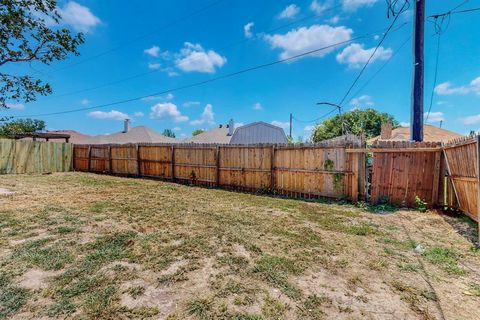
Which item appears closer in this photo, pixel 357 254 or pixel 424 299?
pixel 424 299

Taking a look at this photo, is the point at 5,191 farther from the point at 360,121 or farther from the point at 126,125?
the point at 360,121

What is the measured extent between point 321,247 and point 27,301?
11.2 ft

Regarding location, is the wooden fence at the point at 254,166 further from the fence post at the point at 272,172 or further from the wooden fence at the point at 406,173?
the wooden fence at the point at 406,173

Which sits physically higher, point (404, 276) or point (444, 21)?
point (444, 21)

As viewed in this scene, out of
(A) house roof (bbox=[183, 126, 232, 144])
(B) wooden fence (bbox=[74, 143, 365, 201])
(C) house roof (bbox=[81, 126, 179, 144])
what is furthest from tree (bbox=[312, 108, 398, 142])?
(B) wooden fence (bbox=[74, 143, 365, 201])

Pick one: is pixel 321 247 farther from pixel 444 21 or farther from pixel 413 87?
pixel 444 21

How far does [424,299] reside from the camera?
2332 millimetres

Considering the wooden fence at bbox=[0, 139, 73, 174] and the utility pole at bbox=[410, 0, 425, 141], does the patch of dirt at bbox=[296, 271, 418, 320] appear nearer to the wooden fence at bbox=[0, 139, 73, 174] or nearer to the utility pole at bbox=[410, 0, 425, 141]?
the utility pole at bbox=[410, 0, 425, 141]

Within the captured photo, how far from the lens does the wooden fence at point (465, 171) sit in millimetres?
4055

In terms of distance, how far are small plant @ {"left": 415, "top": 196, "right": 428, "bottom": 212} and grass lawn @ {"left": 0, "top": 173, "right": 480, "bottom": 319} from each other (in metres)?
0.53

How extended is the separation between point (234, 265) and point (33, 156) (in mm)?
15504

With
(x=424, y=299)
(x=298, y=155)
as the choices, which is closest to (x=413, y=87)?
(x=298, y=155)

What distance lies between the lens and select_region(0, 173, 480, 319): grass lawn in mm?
2166

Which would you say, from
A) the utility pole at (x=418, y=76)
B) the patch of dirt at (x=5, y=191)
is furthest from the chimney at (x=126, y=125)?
the utility pole at (x=418, y=76)
